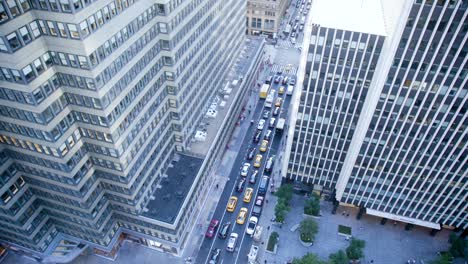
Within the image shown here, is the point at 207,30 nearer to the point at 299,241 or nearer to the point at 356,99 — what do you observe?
the point at 356,99

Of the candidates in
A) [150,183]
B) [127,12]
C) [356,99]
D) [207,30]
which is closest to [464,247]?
[356,99]

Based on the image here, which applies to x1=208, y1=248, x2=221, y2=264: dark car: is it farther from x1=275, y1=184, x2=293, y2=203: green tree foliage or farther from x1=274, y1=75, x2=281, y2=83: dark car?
x1=274, y1=75, x2=281, y2=83: dark car

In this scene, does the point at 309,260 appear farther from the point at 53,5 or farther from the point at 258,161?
the point at 53,5

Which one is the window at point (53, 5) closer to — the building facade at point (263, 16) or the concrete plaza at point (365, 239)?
the concrete plaza at point (365, 239)

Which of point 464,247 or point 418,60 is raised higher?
point 418,60

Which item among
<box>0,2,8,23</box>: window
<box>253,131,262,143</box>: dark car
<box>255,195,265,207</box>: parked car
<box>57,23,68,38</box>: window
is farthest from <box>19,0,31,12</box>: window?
<box>253,131,262,143</box>: dark car

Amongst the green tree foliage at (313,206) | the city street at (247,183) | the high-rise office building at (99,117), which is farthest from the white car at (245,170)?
the green tree foliage at (313,206)

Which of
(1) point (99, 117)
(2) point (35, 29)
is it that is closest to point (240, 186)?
(1) point (99, 117)
